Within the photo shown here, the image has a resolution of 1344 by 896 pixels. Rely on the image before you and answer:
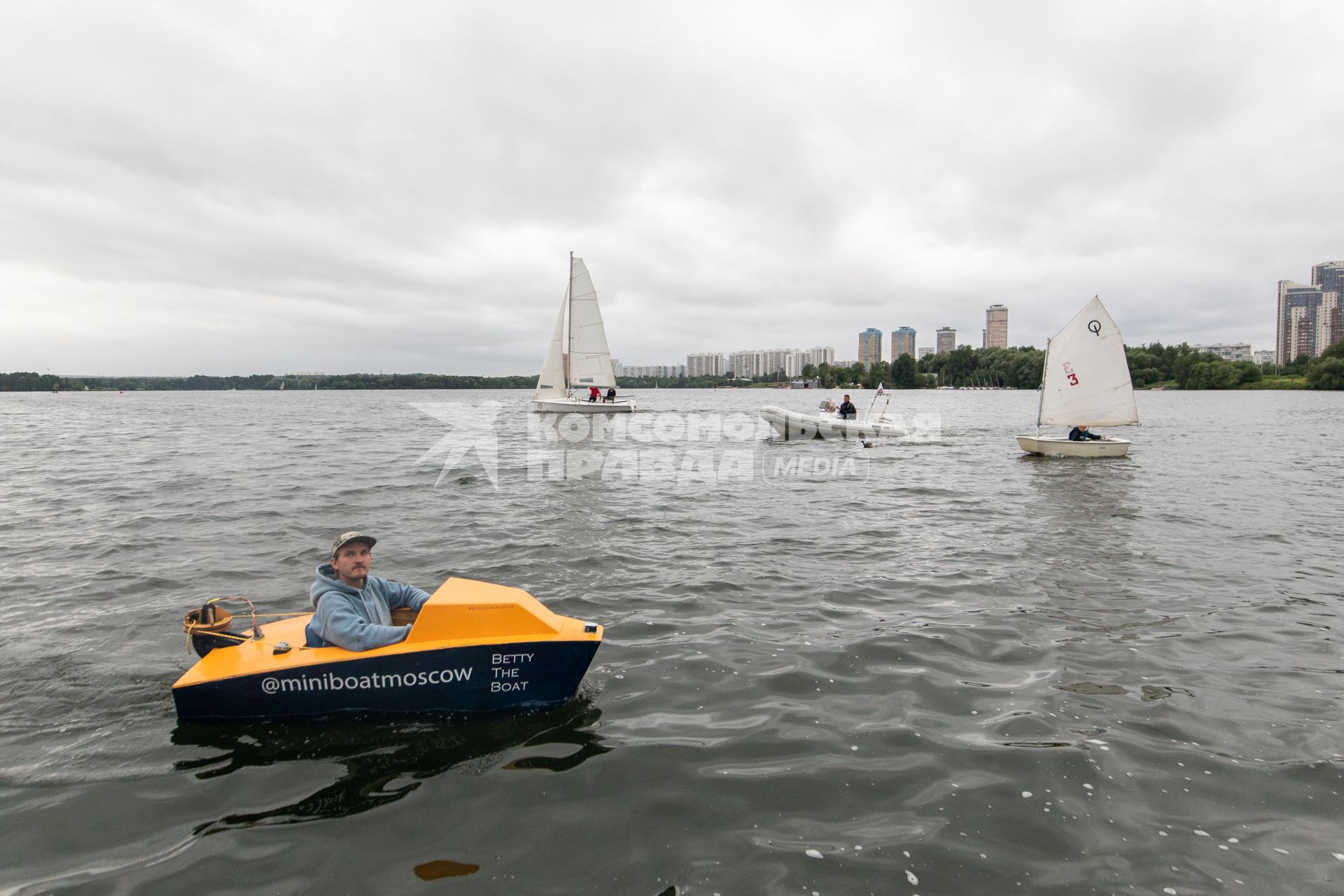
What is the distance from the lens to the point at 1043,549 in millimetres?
11742

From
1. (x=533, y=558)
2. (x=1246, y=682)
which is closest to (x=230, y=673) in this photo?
(x=533, y=558)

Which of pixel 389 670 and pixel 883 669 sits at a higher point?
pixel 389 670

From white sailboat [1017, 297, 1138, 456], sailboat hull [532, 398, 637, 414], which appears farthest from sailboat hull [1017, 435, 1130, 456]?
sailboat hull [532, 398, 637, 414]

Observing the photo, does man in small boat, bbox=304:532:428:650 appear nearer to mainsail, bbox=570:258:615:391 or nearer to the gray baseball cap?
the gray baseball cap

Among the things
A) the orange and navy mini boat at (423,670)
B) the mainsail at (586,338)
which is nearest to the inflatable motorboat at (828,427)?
the mainsail at (586,338)

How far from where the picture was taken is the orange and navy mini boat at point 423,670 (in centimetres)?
543

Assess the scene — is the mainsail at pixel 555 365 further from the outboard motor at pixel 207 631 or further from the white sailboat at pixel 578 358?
the outboard motor at pixel 207 631

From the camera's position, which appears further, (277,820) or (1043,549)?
(1043,549)

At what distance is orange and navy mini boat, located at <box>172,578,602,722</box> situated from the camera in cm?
543

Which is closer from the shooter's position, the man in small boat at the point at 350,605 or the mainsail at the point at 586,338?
the man in small boat at the point at 350,605

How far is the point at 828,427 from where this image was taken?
3328 centimetres

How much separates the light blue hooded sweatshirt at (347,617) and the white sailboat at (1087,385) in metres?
25.6

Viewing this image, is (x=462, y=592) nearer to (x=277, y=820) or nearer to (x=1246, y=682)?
(x=277, y=820)

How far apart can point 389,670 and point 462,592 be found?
0.83 meters
